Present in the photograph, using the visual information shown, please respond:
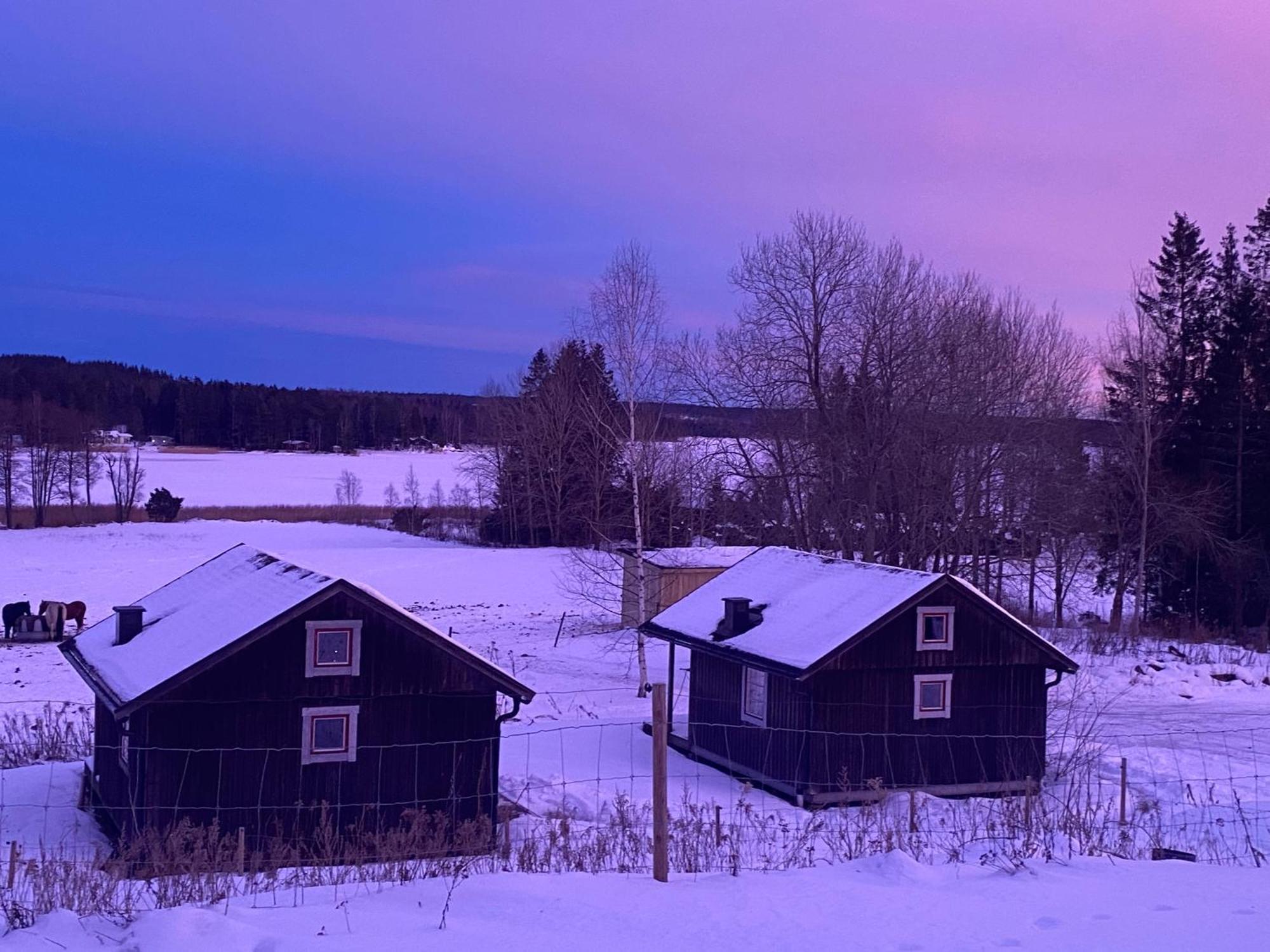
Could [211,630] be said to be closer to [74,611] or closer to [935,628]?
[935,628]

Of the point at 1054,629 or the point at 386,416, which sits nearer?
the point at 1054,629

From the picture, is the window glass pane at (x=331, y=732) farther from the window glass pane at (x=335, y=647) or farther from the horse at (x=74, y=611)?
the horse at (x=74, y=611)

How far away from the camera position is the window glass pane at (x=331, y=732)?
55.8 feet

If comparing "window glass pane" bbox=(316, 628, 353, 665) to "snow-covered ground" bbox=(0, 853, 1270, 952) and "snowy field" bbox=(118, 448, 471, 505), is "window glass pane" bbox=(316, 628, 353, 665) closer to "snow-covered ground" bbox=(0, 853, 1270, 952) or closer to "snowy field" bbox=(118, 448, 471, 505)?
"snow-covered ground" bbox=(0, 853, 1270, 952)

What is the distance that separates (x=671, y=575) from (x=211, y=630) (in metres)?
22.2

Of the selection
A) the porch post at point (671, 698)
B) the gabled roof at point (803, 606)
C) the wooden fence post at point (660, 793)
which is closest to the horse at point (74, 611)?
the gabled roof at point (803, 606)

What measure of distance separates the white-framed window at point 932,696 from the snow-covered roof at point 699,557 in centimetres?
1551

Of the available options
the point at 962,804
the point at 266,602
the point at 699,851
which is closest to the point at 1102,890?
the point at 699,851

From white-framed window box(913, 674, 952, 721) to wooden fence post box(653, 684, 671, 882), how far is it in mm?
13064

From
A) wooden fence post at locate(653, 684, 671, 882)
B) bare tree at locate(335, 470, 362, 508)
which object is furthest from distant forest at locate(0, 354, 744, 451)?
wooden fence post at locate(653, 684, 671, 882)

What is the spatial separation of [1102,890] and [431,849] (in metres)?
5.51

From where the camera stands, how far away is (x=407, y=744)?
55.6 feet

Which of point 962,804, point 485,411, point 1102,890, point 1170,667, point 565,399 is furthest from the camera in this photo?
point 485,411

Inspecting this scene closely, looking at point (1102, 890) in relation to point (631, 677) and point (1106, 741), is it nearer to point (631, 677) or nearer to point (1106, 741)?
point (1106, 741)
